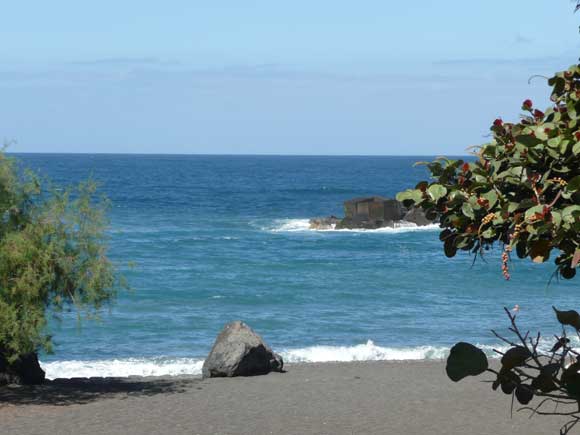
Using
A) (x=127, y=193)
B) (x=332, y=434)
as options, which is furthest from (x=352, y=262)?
(x=127, y=193)

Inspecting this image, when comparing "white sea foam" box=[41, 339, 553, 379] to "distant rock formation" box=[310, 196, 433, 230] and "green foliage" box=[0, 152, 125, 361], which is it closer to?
"green foliage" box=[0, 152, 125, 361]

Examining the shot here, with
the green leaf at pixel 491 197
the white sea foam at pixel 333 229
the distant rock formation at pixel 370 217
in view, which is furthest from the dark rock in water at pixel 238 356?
the distant rock formation at pixel 370 217

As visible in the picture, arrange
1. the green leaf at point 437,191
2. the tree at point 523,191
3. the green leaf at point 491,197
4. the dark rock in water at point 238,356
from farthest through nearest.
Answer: the dark rock in water at point 238,356 → the green leaf at point 437,191 → the green leaf at point 491,197 → the tree at point 523,191

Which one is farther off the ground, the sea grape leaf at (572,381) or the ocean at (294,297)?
the sea grape leaf at (572,381)

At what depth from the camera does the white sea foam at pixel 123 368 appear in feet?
76.9

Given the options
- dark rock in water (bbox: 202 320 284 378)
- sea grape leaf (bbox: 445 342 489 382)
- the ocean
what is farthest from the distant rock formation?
sea grape leaf (bbox: 445 342 489 382)

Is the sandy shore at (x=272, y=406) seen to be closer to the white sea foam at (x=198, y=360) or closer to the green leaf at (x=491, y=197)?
the white sea foam at (x=198, y=360)

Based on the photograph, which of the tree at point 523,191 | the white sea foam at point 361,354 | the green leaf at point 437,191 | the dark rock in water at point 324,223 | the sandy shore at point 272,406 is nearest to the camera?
the tree at point 523,191

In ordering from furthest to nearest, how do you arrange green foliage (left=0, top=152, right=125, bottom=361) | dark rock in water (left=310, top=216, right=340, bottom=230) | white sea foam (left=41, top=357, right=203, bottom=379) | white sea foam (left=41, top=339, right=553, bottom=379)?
dark rock in water (left=310, top=216, right=340, bottom=230) < white sea foam (left=41, top=339, right=553, bottom=379) < white sea foam (left=41, top=357, right=203, bottom=379) < green foliage (left=0, top=152, right=125, bottom=361)

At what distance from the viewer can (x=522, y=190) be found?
4883 millimetres

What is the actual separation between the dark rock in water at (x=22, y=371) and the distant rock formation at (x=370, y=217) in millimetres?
44715

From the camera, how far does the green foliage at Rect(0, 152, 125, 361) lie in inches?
674

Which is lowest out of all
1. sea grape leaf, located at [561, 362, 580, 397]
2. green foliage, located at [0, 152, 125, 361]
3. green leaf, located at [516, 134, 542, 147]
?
green foliage, located at [0, 152, 125, 361]

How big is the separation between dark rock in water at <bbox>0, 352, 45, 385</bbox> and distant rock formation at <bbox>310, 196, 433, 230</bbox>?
4471cm
